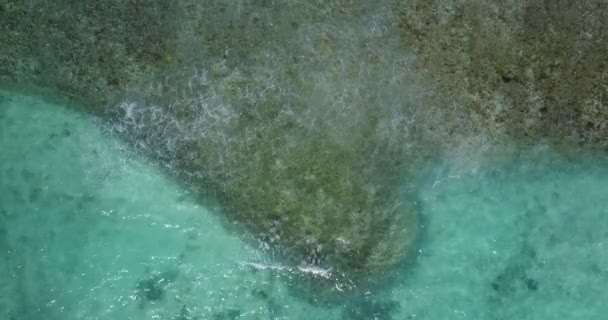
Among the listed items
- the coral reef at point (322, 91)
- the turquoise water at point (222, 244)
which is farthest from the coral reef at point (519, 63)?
the turquoise water at point (222, 244)

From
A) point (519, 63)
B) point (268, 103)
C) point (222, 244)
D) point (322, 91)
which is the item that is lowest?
point (222, 244)

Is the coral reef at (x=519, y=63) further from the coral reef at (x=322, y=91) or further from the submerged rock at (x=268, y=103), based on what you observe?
the submerged rock at (x=268, y=103)

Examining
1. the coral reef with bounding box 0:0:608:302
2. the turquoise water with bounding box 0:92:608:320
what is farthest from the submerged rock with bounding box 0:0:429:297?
the turquoise water with bounding box 0:92:608:320

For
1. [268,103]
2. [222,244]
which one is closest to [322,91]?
[268,103]

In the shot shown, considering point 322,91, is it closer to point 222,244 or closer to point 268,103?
point 268,103

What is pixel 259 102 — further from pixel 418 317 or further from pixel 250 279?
pixel 418 317

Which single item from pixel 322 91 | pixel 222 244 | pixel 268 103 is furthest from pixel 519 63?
pixel 222 244

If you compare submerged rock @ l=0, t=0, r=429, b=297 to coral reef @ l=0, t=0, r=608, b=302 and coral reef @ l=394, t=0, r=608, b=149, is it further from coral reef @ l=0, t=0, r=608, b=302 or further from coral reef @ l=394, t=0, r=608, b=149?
coral reef @ l=394, t=0, r=608, b=149

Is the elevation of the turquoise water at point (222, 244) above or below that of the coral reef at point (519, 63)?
below

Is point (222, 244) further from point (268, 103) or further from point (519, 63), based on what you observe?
point (519, 63)

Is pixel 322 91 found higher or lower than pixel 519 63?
lower
